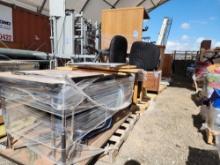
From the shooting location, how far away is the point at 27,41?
520 cm

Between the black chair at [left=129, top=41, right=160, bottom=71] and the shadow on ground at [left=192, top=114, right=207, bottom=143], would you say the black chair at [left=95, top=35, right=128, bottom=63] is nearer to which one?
the black chair at [left=129, top=41, right=160, bottom=71]

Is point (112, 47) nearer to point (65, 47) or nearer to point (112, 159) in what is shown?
point (65, 47)

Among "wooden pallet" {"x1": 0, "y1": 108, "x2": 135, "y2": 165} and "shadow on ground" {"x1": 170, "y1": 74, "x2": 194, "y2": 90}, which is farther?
"shadow on ground" {"x1": 170, "y1": 74, "x2": 194, "y2": 90}

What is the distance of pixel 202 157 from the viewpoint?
6.14ft

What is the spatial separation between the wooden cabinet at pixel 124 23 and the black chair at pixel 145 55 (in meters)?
1.16

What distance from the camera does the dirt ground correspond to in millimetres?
1798

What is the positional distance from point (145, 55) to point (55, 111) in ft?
8.48

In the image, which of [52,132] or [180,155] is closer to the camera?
[52,132]

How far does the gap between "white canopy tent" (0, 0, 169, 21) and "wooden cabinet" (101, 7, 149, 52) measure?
2.35 metres

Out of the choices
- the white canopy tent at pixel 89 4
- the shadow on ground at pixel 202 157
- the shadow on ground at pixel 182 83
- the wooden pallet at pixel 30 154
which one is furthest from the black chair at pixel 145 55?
the white canopy tent at pixel 89 4

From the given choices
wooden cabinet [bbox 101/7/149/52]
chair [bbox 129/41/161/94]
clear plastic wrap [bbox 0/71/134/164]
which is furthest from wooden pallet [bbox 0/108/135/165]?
wooden cabinet [bbox 101/7/149/52]

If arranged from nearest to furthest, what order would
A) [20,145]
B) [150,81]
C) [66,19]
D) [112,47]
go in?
1. [20,145]
2. [112,47]
3. [66,19]
4. [150,81]

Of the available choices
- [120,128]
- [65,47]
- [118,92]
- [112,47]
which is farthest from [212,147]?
[65,47]

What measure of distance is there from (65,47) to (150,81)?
2.14 meters
